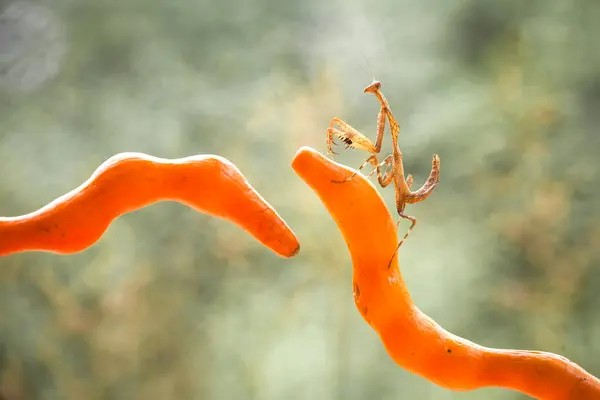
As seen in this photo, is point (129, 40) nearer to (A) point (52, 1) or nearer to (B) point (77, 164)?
(A) point (52, 1)

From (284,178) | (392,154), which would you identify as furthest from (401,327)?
(284,178)

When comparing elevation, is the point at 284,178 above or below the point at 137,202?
below

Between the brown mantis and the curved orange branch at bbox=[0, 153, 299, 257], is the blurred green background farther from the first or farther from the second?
the curved orange branch at bbox=[0, 153, 299, 257]

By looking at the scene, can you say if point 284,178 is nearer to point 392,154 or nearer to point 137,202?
point 392,154

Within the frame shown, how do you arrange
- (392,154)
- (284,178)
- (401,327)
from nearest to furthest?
(401,327)
(392,154)
(284,178)

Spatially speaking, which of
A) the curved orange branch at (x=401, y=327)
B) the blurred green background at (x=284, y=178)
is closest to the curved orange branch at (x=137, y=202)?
the curved orange branch at (x=401, y=327)

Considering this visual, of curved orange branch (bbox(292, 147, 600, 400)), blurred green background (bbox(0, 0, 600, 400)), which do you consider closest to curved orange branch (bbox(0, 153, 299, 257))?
curved orange branch (bbox(292, 147, 600, 400))

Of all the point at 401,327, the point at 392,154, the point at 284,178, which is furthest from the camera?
the point at 284,178
